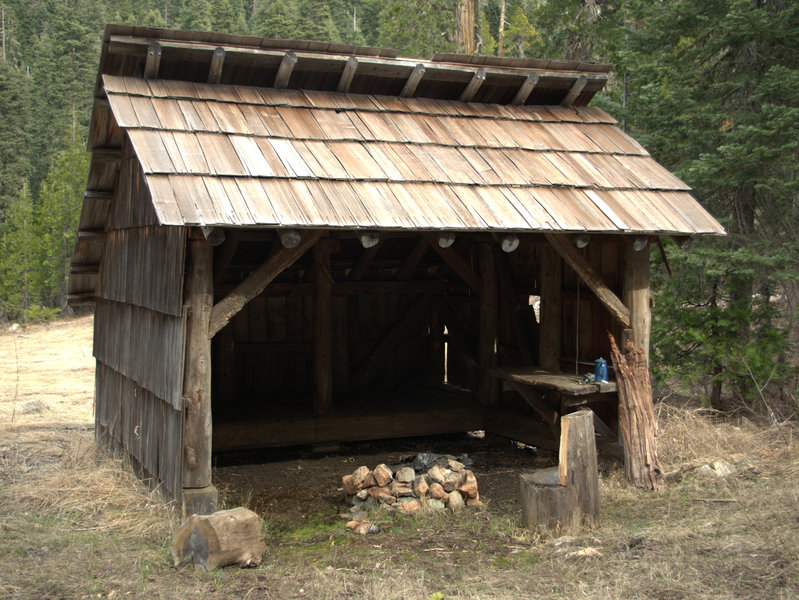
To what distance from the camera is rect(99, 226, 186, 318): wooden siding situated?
6781 mm

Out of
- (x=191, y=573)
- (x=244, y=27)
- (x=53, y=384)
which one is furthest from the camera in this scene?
(x=244, y=27)

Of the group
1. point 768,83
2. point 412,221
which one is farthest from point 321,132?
point 768,83

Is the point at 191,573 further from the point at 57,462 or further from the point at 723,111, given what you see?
the point at 723,111

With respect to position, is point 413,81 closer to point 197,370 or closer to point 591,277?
point 591,277

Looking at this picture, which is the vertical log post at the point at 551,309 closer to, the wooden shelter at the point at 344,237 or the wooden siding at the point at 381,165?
the wooden shelter at the point at 344,237

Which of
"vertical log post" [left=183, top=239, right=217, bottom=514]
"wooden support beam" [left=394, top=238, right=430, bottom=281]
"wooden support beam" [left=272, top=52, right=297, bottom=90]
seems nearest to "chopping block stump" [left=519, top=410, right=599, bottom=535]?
"vertical log post" [left=183, top=239, right=217, bottom=514]

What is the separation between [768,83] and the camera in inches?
398

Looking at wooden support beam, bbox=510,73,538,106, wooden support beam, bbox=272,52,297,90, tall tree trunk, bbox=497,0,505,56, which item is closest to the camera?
wooden support beam, bbox=272,52,297,90

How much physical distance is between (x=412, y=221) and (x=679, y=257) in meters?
5.23

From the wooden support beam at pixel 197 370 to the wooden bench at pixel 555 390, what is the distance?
3661 millimetres

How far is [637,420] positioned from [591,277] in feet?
5.03

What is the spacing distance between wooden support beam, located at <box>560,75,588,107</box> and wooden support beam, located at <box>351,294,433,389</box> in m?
3.49

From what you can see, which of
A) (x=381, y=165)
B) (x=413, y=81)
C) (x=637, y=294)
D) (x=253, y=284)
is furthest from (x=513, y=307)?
(x=253, y=284)

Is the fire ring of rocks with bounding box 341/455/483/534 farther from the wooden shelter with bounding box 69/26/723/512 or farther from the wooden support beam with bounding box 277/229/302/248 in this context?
the wooden support beam with bounding box 277/229/302/248
